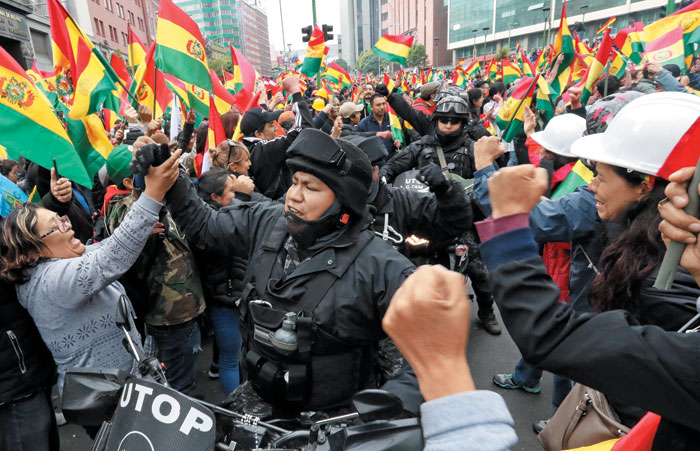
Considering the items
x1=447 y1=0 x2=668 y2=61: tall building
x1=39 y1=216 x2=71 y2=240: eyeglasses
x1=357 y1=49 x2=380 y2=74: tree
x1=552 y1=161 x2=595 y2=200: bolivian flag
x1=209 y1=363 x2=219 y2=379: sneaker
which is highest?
x1=447 y1=0 x2=668 y2=61: tall building

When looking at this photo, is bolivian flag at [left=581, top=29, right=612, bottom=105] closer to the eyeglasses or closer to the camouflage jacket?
the camouflage jacket

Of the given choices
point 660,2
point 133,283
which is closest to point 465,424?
point 133,283

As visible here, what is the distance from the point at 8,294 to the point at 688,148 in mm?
2965

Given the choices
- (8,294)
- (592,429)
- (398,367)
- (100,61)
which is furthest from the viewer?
(100,61)

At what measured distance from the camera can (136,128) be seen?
509 centimetres

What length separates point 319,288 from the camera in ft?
6.31

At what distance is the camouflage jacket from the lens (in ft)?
9.84

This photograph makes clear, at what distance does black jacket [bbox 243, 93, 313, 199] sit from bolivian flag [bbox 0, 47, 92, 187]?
5.35ft

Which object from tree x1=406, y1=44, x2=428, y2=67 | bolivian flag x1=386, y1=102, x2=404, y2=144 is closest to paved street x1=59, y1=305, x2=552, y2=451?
bolivian flag x1=386, y1=102, x2=404, y2=144

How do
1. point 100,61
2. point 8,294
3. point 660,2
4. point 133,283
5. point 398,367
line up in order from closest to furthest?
point 398,367 → point 8,294 → point 133,283 → point 100,61 → point 660,2

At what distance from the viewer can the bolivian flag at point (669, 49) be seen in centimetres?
626

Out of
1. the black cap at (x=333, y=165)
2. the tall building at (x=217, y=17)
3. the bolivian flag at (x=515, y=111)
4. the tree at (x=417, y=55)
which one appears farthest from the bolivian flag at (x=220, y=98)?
the tall building at (x=217, y=17)

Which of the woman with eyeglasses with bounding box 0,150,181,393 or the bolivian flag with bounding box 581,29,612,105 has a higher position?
the bolivian flag with bounding box 581,29,612,105

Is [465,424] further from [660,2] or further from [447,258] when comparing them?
[660,2]
